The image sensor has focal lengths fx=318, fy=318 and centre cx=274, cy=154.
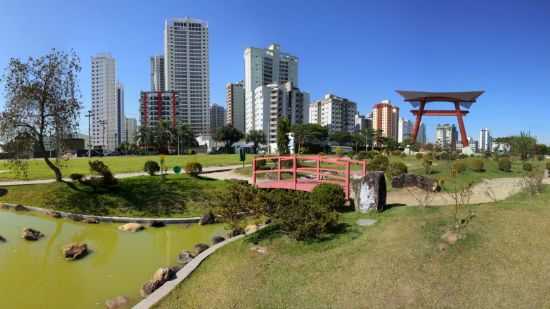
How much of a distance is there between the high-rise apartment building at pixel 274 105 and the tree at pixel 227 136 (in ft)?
38.6

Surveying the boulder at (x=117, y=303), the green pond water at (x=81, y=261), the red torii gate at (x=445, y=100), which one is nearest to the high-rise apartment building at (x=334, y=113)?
the red torii gate at (x=445, y=100)

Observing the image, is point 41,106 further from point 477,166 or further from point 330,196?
point 477,166

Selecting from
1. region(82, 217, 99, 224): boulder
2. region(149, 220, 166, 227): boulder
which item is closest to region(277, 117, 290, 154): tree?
region(149, 220, 166, 227): boulder

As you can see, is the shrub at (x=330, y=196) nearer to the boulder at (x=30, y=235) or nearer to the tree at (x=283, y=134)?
the boulder at (x=30, y=235)

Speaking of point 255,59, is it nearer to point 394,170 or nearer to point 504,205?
point 394,170

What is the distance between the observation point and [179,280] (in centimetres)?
525

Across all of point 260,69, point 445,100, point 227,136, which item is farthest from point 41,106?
point 260,69

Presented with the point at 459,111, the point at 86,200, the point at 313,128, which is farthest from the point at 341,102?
the point at 86,200

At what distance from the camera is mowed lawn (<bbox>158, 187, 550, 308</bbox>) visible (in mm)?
3844

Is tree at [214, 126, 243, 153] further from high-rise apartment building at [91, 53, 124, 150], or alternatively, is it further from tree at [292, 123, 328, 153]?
high-rise apartment building at [91, 53, 124, 150]

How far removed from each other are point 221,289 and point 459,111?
51589 millimetres

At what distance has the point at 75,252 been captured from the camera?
7.82 metres

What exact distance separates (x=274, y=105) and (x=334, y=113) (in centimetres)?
2632

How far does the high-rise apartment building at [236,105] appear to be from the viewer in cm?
11512
